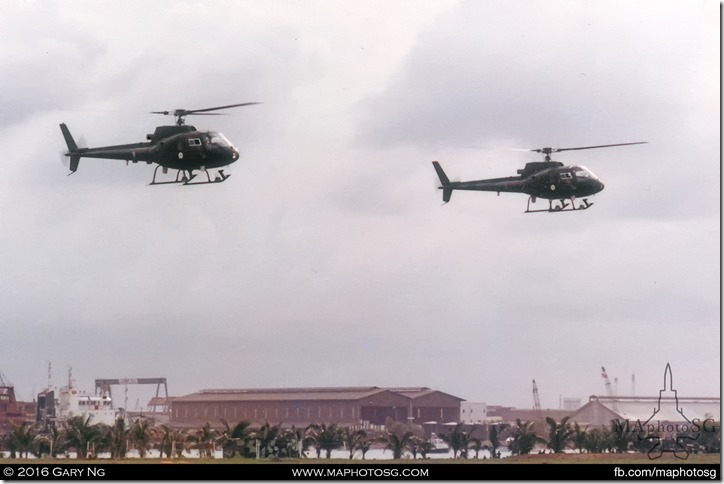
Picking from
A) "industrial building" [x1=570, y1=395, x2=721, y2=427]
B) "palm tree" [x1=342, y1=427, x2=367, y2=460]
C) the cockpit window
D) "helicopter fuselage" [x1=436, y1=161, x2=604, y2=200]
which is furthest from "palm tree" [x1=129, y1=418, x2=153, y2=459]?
"industrial building" [x1=570, y1=395, x2=721, y2=427]

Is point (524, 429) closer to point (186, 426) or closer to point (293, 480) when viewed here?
point (293, 480)

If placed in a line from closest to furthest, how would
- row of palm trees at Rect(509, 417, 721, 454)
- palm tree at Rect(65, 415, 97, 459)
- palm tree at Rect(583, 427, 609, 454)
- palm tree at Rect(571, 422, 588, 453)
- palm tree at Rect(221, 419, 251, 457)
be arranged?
1. palm tree at Rect(65, 415, 97, 459)
2. palm tree at Rect(221, 419, 251, 457)
3. row of palm trees at Rect(509, 417, 721, 454)
4. palm tree at Rect(583, 427, 609, 454)
5. palm tree at Rect(571, 422, 588, 453)

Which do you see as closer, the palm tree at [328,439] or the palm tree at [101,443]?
the palm tree at [101,443]

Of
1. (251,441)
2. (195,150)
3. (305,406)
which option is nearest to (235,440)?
(251,441)

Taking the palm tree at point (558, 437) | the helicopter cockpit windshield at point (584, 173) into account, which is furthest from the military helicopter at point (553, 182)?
the palm tree at point (558, 437)

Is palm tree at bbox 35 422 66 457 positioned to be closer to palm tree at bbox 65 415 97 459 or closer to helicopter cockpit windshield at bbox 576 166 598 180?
palm tree at bbox 65 415 97 459

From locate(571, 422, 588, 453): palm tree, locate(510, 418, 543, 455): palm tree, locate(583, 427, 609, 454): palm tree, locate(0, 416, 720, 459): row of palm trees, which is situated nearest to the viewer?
locate(0, 416, 720, 459): row of palm trees

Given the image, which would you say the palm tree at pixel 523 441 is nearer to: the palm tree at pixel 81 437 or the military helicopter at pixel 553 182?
the military helicopter at pixel 553 182
